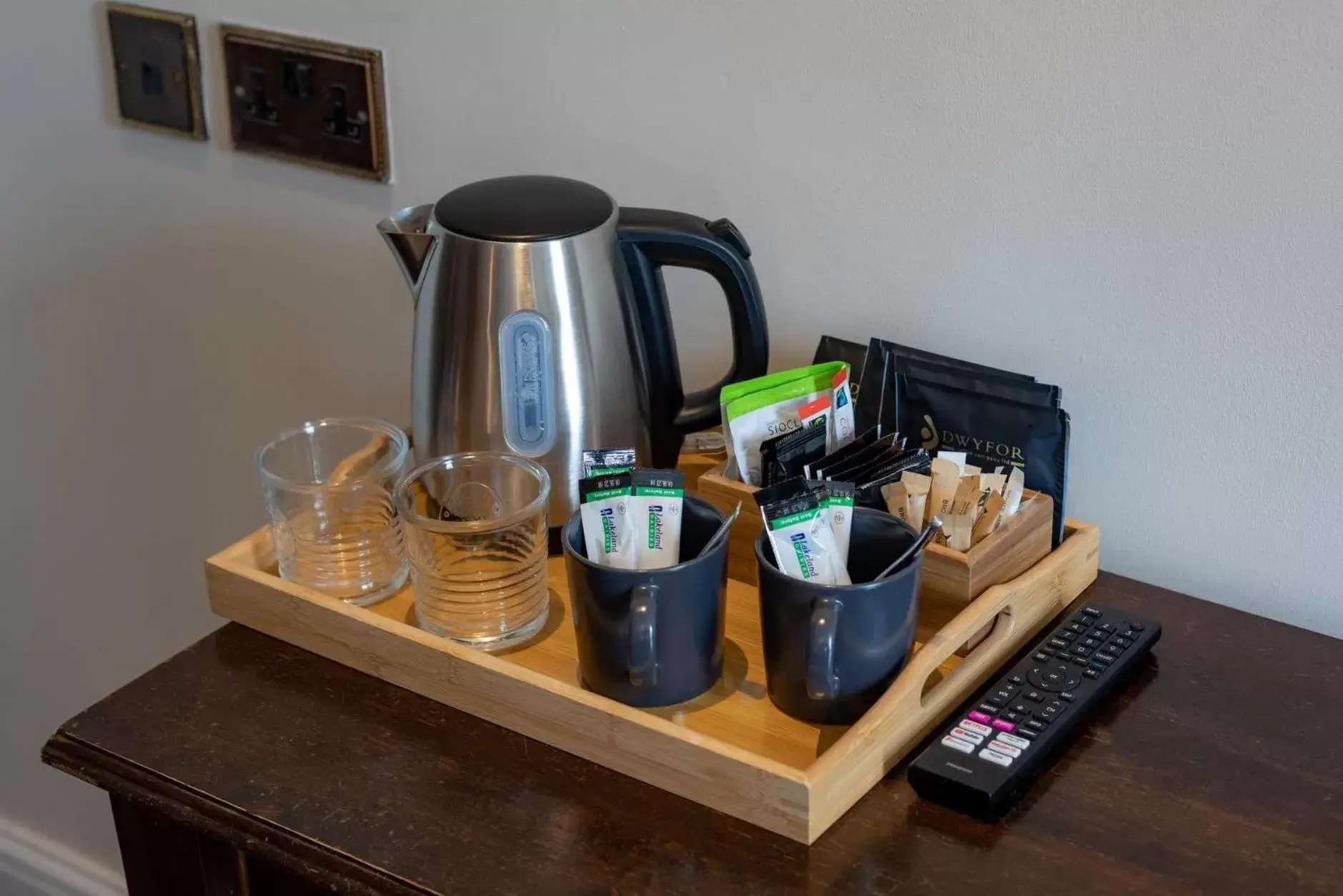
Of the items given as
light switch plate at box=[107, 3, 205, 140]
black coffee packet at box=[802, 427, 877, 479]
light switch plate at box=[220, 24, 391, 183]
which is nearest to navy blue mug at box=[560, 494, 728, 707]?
black coffee packet at box=[802, 427, 877, 479]

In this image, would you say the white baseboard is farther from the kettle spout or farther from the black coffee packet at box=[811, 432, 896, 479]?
the black coffee packet at box=[811, 432, 896, 479]

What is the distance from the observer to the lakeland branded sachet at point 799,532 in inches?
29.2

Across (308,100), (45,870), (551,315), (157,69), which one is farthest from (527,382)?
(45,870)

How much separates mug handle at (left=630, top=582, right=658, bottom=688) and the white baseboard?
117 centimetres

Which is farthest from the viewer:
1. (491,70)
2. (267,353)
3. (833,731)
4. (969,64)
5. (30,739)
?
(30,739)

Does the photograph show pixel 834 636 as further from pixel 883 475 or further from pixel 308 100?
pixel 308 100

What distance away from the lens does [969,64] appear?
0.87m

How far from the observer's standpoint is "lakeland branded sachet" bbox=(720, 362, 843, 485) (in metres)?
0.85

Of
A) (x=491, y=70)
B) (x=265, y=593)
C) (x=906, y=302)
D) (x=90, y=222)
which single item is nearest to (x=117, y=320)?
(x=90, y=222)

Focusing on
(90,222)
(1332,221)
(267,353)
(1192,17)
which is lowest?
(267,353)

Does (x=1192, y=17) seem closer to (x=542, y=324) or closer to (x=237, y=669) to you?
(x=542, y=324)

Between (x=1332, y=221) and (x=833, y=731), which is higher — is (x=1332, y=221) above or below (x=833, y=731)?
above

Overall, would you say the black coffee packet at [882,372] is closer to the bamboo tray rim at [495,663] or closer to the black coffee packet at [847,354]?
the black coffee packet at [847,354]

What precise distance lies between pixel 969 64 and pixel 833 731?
1.38 ft
